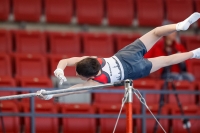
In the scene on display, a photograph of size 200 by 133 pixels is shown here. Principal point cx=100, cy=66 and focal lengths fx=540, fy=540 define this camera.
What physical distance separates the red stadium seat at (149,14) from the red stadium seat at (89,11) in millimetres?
766

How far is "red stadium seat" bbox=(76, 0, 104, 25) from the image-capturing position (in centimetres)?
1013

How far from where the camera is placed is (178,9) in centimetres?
1064

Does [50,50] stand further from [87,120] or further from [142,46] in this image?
[142,46]

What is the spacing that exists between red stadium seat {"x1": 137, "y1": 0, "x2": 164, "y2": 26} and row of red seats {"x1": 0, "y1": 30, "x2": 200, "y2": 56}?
0.60 m

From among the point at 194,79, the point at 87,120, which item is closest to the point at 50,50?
the point at 87,120

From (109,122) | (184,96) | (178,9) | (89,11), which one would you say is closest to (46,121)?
(109,122)

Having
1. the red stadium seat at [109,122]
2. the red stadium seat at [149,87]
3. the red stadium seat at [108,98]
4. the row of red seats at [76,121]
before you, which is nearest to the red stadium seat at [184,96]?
the red stadium seat at [149,87]

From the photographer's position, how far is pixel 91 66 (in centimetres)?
580

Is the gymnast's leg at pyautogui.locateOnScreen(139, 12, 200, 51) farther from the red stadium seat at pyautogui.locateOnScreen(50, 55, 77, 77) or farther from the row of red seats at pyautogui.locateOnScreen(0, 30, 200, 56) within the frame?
the row of red seats at pyautogui.locateOnScreen(0, 30, 200, 56)

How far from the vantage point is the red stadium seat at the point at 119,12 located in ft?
33.7

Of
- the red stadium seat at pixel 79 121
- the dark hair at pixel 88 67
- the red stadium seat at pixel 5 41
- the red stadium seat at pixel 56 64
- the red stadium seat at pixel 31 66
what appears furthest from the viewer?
the red stadium seat at pixel 5 41

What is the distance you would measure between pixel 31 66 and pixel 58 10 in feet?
5.64

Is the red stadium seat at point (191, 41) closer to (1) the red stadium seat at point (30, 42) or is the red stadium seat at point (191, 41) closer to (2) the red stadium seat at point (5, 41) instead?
(1) the red stadium seat at point (30, 42)

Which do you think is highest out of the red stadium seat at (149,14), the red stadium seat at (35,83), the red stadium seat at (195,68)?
the red stadium seat at (149,14)
